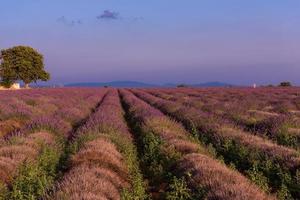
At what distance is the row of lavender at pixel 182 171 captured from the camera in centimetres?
725

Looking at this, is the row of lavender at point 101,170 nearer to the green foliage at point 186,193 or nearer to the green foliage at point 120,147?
the green foliage at point 120,147

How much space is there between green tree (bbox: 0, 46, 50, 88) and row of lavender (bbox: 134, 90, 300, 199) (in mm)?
63131

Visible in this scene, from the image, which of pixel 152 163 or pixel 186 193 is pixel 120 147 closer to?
A: pixel 152 163

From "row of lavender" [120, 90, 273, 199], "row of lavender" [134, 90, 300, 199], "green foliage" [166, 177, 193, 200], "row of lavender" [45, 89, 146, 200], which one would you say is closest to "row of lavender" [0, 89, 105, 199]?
"row of lavender" [45, 89, 146, 200]

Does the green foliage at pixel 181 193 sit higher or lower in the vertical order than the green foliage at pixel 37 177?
lower

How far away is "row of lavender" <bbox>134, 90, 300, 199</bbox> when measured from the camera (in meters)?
9.16

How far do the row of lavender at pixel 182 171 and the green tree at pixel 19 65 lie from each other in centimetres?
6304

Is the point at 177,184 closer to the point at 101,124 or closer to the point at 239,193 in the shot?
the point at 239,193

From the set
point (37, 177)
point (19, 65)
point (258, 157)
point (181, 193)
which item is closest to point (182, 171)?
point (181, 193)

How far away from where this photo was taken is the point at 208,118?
17391 millimetres

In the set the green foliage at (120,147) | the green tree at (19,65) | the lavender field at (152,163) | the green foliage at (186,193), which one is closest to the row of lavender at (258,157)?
the lavender field at (152,163)

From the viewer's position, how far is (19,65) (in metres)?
76.1

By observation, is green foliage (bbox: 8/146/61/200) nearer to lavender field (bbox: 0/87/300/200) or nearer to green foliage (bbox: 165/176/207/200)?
lavender field (bbox: 0/87/300/200)

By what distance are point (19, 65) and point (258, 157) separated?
6880 centimetres
